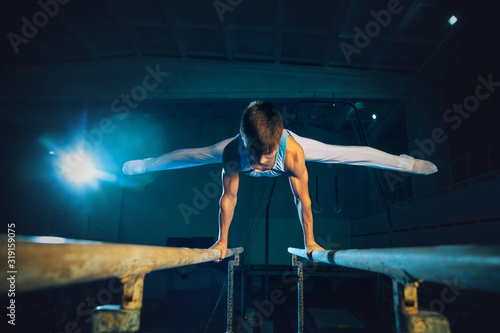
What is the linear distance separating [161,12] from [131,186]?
22.8 ft

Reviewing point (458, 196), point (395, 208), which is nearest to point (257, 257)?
point (395, 208)

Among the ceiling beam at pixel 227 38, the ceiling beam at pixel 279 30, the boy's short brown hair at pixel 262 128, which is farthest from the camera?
the ceiling beam at pixel 227 38

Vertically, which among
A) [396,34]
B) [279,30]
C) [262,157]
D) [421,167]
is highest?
[279,30]

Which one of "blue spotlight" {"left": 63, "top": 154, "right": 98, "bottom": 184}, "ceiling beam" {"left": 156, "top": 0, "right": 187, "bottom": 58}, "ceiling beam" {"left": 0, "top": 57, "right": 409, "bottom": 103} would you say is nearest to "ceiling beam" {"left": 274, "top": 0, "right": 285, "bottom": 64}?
"ceiling beam" {"left": 0, "top": 57, "right": 409, "bottom": 103}

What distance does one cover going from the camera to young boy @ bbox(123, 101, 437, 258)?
230 cm

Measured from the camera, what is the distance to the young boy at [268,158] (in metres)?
2.30

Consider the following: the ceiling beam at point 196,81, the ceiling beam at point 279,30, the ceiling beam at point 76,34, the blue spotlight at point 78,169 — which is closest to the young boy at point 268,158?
the ceiling beam at point 279,30

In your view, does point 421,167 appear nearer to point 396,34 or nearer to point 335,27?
point 335,27

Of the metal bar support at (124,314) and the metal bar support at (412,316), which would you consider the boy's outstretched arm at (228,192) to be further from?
the metal bar support at (412,316)

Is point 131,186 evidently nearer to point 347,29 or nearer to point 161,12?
point 161,12

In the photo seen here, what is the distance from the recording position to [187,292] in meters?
9.00

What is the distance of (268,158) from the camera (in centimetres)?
250

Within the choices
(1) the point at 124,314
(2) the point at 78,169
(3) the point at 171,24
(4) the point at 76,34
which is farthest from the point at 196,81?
(1) the point at 124,314

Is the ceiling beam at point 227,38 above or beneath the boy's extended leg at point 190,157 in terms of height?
above
